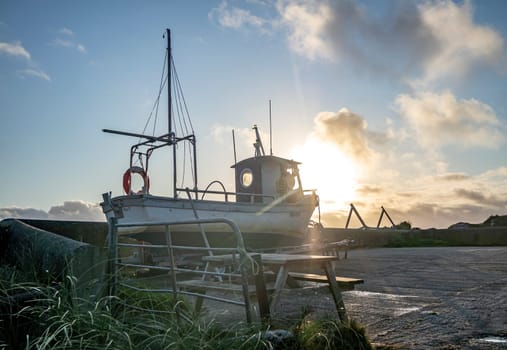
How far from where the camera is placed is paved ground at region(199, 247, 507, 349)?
3.26 metres

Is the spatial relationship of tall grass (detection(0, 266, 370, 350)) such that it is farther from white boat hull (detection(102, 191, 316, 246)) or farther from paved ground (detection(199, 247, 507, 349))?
white boat hull (detection(102, 191, 316, 246))

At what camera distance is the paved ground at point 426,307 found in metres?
3.26

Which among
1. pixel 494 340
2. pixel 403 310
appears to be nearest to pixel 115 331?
pixel 494 340

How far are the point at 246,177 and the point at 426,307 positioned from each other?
11.5 meters

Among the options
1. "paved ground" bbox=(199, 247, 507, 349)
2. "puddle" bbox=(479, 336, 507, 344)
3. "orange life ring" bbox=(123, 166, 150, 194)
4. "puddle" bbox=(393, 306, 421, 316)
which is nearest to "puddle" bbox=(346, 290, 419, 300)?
"paved ground" bbox=(199, 247, 507, 349)

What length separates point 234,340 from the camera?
104 inches

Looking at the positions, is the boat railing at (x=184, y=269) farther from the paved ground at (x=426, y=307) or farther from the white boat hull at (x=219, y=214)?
the white boat hull at (x=219, y=214)

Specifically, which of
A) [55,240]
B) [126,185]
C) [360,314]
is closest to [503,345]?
[360,314]

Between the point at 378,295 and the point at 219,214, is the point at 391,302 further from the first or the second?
the point at 219,214

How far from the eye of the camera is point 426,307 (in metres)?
4.49

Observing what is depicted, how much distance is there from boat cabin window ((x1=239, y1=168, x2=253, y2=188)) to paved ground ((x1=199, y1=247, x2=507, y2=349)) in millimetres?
8078

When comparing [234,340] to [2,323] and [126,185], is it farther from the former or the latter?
[126,185]

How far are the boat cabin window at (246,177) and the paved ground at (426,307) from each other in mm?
8078

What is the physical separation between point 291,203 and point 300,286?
892cm
